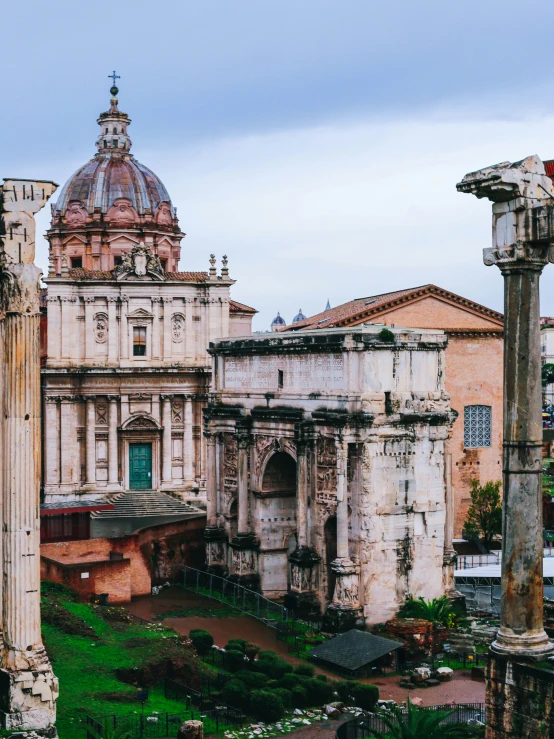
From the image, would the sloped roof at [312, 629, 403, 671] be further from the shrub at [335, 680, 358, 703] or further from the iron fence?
the iron fence

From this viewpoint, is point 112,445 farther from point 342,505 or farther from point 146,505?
point 342,505

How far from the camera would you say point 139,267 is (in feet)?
179

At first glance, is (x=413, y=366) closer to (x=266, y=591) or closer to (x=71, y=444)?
(x=266, y=591)

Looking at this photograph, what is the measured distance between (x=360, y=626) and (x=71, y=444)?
21.4 metres

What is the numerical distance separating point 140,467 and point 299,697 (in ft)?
88.2

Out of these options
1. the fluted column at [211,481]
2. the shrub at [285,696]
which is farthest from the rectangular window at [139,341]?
the shrub at [285,696]

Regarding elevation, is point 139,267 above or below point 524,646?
above

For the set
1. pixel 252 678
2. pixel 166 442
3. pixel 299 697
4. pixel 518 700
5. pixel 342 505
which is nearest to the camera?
pixel 518 700

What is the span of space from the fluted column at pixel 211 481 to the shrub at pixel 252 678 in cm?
1539

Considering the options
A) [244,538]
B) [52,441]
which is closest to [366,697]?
[244,538]

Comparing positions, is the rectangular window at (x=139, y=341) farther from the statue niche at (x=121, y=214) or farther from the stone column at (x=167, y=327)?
the statue niche at (x=121, y=214)

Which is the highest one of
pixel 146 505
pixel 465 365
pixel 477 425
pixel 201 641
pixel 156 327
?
pixel 156 327

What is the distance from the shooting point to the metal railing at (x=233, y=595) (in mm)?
39097

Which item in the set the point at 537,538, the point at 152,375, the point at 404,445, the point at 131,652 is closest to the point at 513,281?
the point at 537,538
